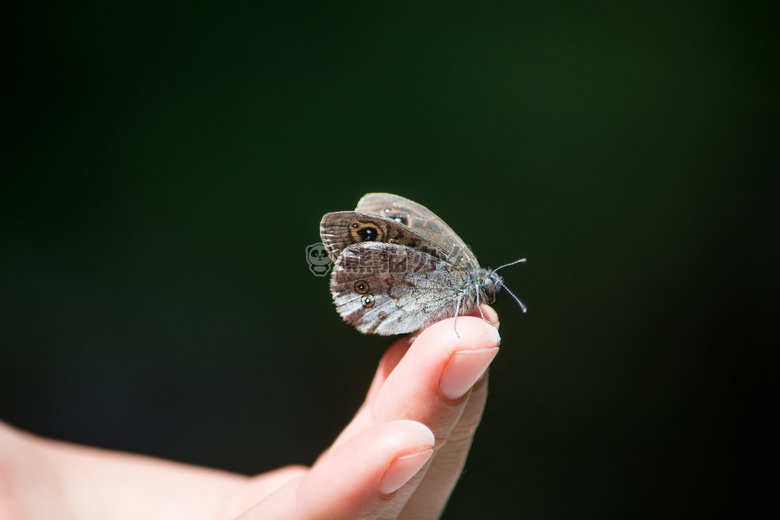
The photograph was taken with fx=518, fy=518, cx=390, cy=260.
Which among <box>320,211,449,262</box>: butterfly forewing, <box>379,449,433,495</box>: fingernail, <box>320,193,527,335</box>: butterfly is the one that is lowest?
<box>379,449,433,495</box>: fingernail

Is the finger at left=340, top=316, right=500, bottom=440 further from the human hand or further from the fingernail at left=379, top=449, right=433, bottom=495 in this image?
the fingernail at left=379, top=449, right=433, bottom=495

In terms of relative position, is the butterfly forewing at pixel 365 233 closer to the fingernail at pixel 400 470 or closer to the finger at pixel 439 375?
the finger at pixel 439 375

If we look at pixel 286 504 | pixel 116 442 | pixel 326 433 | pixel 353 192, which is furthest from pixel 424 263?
pixel 116 442

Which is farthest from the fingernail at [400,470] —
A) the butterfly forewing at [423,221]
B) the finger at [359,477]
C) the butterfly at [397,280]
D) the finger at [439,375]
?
the butterfly forewing at [423,221]

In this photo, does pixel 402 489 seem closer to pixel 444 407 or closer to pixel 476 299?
pixel 444 407

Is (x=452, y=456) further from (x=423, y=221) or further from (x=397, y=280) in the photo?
(x=423, y=221)

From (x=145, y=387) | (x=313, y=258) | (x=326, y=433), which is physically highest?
(x=313, y=258)

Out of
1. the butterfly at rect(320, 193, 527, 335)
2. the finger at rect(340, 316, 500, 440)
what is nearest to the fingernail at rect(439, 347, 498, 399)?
the finger at rect(340, 316, 500, 440)
